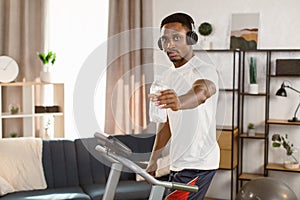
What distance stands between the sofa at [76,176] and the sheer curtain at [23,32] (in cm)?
87

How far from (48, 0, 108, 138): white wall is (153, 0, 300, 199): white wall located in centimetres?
97

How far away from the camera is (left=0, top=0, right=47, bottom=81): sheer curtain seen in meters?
4.66

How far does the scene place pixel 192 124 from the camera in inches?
75.5

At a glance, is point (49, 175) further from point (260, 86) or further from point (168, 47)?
point (168, 47)

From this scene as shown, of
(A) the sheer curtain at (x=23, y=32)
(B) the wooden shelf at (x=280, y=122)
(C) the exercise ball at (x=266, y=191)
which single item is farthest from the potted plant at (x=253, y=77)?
(A) the sheer curtain at (x=23, y=32)

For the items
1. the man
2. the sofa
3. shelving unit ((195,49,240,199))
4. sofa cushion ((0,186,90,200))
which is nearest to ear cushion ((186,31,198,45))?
the man

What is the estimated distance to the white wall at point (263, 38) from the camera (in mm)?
4711

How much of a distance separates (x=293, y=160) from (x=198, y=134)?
9.88ft

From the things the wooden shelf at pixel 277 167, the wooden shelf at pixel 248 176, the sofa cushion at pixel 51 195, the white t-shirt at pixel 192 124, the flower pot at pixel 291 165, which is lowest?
the wooden shelf at pixel 248 176

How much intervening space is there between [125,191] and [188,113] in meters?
2.23

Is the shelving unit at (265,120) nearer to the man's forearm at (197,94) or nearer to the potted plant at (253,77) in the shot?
the potted plant at (253,77)

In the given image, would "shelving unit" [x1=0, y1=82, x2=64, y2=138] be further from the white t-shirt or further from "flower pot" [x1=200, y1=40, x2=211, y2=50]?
the white t-shirt

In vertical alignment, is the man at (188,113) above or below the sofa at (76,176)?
above

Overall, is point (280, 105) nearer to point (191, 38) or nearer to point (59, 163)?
point (59, 163)
